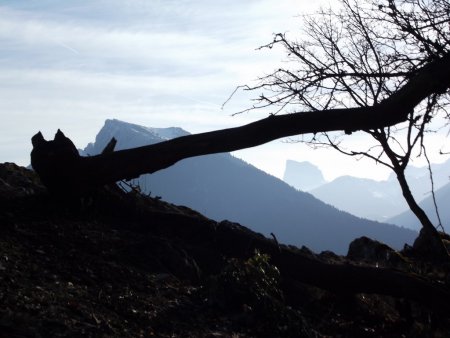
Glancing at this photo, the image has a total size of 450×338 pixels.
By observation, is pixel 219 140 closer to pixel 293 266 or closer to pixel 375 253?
pixel 293 266

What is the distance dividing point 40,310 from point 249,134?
169 inches

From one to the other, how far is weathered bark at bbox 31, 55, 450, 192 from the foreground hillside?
607 mm

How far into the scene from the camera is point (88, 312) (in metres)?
5.81

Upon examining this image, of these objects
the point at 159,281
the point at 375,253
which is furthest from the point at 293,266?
the point at 375,253

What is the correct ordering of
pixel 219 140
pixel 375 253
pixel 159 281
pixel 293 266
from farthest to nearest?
pixel 375 253 < pixel 293 266 < pixel 219 140 < pixel 159 281

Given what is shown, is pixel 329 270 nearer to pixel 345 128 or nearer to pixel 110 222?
pixel 345 128

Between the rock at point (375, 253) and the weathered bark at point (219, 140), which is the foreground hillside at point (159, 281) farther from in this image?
the rock at point (375, 253)

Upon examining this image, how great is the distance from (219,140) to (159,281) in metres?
2.51

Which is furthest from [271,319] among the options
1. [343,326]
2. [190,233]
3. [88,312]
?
[190,233]

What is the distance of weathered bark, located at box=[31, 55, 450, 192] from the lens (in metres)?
7.38

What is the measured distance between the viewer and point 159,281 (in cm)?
775

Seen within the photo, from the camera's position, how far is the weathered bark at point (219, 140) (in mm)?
7375

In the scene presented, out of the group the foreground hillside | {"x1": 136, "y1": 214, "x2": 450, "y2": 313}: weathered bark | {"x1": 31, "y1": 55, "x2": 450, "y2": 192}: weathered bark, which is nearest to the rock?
the foreground hillside

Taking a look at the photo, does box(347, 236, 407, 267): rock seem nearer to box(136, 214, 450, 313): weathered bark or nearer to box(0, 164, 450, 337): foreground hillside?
box(0, 164, 450, 337): foreground hillside
